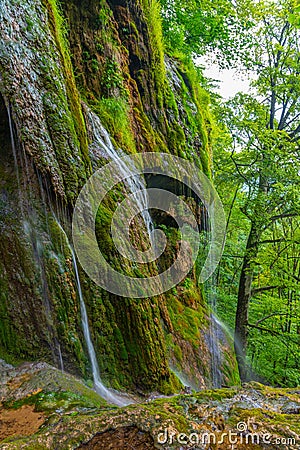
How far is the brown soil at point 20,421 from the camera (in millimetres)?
2129

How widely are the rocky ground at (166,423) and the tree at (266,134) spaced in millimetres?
6261

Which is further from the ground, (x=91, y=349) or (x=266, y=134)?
(x=266, y=134)

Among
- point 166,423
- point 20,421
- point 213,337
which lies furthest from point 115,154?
point 213,337

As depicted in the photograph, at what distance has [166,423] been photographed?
1790 mm

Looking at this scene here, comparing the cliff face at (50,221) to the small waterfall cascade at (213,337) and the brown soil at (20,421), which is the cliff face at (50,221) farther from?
the small waterfall cascade at (213,337)

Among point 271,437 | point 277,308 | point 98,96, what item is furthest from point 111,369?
point 277,308

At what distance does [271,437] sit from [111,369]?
2.37 metres

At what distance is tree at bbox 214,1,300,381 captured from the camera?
785 cm

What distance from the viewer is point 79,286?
3.58 metres

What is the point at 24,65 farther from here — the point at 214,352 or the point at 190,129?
the point at 214,352

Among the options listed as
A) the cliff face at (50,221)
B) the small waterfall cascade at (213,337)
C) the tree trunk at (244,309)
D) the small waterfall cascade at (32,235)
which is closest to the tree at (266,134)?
the tree trunk at (244,309)

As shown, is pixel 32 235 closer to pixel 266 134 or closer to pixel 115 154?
pixel 115 154

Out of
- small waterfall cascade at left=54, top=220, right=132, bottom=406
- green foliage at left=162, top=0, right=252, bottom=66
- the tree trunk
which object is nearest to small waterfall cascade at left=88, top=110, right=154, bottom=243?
small waterfall cascade at left=54, top=220, right=132, bottom=406

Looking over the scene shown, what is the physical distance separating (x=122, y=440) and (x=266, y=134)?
24.5 feet
